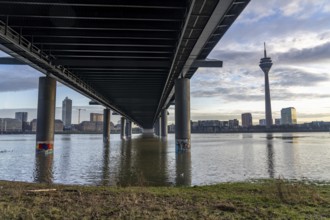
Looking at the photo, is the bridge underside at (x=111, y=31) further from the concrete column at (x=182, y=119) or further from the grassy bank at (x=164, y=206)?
the grassy bank at (x=164, y=206)

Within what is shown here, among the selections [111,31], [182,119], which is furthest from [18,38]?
[182,119]

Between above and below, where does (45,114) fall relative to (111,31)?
below

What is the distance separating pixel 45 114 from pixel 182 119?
1962 cm

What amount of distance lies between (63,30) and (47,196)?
68.8ft

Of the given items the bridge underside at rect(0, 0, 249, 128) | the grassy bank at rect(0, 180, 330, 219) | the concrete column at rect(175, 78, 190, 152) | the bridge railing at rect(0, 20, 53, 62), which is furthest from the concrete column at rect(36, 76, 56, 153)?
the grassy bank at rect(0, 180, 330, 219)

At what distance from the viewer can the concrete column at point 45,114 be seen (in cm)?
4086

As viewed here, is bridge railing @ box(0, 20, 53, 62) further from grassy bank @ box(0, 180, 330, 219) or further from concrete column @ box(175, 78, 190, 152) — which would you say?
concrete column @ box(175, 78, 190, 152)

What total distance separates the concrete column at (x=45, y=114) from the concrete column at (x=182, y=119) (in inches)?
715

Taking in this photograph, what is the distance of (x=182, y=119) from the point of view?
43406 millimetres

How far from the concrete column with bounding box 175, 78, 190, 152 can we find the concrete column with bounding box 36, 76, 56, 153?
1817cm

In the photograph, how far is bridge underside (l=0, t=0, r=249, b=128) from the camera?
2233cm

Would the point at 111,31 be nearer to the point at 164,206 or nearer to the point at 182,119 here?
the point at 182,119

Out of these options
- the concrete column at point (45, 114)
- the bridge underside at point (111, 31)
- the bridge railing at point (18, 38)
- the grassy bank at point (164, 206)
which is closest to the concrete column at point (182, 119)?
the bridge underside at point (111, 31)

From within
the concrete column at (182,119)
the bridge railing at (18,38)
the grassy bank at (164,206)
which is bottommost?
the grassy bank at (164,206)
